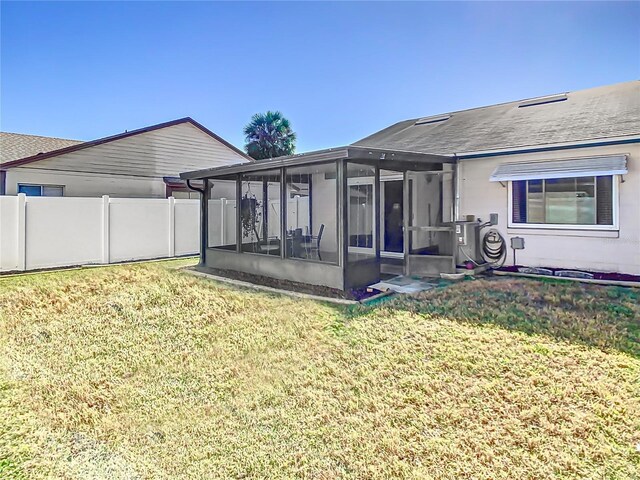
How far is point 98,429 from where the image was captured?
3500 mm

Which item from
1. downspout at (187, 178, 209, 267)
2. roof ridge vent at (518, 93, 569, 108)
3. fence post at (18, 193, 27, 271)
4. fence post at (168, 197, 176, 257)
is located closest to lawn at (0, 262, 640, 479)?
fence post at (18, 193, 27, 271)

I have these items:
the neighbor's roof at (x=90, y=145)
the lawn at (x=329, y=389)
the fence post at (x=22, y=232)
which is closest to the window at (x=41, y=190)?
the neighbor's roof at (x=90, y=145)

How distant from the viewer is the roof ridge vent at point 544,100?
12411mm

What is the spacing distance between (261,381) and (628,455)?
3.35 m

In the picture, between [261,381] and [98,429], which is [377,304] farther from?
[98,429]

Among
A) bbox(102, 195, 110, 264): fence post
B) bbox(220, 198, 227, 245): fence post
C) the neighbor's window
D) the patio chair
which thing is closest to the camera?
the neighbor's window

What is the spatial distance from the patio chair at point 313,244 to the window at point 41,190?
10148 mm

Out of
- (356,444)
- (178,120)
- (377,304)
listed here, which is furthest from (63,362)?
(178,120)

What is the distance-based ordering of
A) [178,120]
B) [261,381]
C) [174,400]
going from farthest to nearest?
[178,120] → [261,381] → [174,400]

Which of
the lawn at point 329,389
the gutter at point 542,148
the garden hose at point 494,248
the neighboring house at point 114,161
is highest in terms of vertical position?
the neighboring house at point 114,161

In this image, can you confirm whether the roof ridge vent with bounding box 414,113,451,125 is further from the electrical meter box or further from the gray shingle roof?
the gray shingle roof

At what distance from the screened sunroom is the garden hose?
1264 mm

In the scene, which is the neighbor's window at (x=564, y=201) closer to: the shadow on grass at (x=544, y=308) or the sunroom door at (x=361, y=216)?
the shadow on grass at (x=544, y=308)

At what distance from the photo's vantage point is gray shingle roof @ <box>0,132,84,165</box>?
47.3 feet
